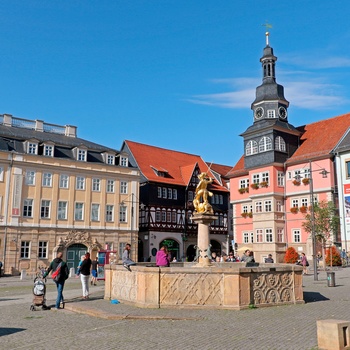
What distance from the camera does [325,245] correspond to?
135 ft

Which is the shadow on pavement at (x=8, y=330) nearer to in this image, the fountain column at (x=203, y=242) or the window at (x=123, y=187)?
the fountain column at (x=203, y=242)

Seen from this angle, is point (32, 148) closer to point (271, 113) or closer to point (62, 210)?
point (62, 210)

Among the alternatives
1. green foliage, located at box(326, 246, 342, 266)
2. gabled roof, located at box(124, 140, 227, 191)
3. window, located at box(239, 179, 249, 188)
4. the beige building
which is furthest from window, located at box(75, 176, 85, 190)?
green foliage, located at box(326, 246, 342, 266)

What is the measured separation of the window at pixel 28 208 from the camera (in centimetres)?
4044

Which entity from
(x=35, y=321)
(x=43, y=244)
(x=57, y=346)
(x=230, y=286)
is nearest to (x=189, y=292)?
(x=230, y=286)

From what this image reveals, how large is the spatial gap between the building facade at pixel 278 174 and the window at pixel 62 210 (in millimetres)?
18081

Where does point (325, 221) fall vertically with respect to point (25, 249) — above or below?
above

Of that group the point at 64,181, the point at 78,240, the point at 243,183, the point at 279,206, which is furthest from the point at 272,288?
the point at 243,183

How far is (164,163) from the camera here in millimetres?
57625

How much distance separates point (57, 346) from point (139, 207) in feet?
138

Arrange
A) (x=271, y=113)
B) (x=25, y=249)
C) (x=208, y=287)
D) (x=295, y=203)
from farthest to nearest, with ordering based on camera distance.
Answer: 1. (x=271, y=113)
2. (x=295, y=203)
3. (x=25, y=249)
4. (x=208, y=287)

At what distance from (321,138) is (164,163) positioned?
20.4m

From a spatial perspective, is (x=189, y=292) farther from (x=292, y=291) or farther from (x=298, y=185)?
(x=298, y=185)

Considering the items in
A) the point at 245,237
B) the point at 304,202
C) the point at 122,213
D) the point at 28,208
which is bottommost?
the point at 245,237
